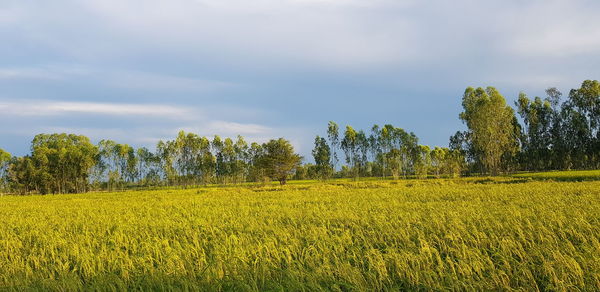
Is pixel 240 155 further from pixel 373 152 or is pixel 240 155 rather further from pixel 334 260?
pixel 334 260

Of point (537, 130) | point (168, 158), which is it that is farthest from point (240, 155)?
point (537, 130)

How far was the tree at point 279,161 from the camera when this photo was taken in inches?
2418

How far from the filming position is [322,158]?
79.9 m

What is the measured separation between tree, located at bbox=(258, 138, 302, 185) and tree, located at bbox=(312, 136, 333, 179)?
52.5ft

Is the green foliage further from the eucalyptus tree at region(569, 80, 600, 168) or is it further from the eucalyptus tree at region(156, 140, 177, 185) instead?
the eucalyptus tree at region(569, 80, 600, 168)

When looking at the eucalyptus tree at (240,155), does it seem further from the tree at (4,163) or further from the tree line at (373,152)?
the tree at (4,163)

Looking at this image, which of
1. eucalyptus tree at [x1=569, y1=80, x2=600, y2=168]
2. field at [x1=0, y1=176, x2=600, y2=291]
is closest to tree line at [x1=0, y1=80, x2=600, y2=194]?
eucalyptus tree at [x1=569, y1=80, x2=600, y2=168]

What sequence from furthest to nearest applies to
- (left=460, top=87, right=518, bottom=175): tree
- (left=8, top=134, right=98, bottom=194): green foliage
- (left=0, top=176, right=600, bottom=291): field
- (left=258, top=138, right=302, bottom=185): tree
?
(left=8, top=134, right=98, bottom=194): green foliage, (left=258, top=138, right=302, bottom=185): tree, (left=460, top=87, right=518, bottom=175): tree, (left=0, top=176, right=600, bottom=291): field

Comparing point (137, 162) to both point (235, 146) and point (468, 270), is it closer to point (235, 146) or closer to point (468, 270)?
point (235, 146)

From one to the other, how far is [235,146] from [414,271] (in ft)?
302

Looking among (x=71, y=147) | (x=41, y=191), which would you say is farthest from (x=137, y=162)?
(x=41, y=191)

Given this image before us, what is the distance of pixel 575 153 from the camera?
214 feet

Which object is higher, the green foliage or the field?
the green foliage

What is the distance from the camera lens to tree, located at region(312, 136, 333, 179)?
263 ft
